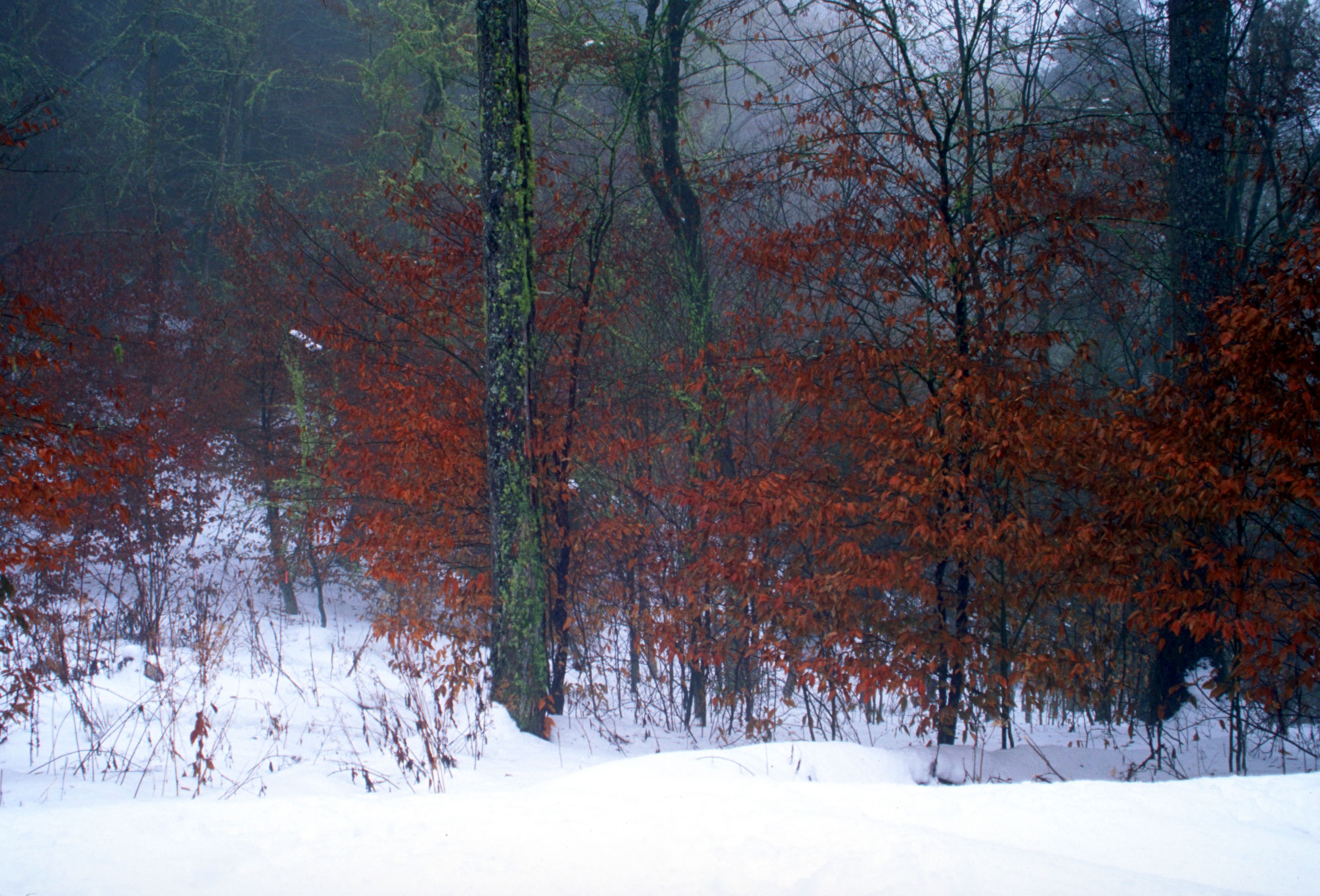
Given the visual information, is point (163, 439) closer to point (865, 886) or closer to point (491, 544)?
point (491, 544)

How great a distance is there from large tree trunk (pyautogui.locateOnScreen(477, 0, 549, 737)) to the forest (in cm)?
3

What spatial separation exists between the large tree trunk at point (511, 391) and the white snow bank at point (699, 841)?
3.05m

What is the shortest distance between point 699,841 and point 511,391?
4486 mm

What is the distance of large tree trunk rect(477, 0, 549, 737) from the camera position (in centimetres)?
641

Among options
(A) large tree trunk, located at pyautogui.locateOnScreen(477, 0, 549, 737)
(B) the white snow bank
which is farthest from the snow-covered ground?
(A) large tree trunk, located at pyautogui.locateOnScreen(477, 0, 549, 737)

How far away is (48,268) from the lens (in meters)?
13.1

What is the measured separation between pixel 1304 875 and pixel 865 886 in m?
1.48

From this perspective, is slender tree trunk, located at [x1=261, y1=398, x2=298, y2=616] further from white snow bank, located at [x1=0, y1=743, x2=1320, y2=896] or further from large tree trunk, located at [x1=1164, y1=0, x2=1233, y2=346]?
large tree trunk, located at [x1=1164, y1=0, x2=1233, y2=346]

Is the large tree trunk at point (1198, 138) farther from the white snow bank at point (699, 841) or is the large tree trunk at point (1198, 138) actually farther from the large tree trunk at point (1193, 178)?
the white snow bank at point (699, 841)

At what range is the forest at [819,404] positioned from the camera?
5.63 m

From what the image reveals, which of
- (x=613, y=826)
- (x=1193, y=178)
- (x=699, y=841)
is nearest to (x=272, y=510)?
(x=613, y=826)

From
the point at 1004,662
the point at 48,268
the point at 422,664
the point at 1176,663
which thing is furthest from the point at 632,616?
the point at 48,268

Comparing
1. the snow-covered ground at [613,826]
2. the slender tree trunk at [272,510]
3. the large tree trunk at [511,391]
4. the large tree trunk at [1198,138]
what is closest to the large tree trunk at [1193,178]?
the large tree trunk at [1198,138]

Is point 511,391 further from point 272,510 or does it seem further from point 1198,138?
point 272,510
